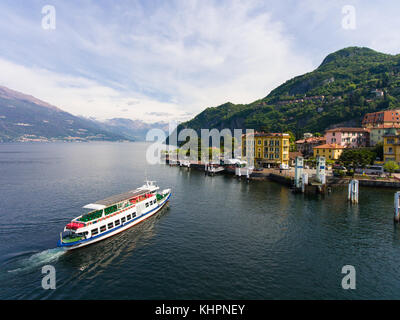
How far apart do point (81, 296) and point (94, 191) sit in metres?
50.4

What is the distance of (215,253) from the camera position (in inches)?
1312

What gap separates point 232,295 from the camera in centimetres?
2442

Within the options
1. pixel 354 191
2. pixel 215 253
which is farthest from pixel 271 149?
pixel 215 253

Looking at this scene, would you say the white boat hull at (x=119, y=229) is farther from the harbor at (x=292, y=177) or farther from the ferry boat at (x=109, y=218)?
the harbor at (x=292, y=177)

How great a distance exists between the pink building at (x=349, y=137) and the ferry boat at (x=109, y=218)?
352ft

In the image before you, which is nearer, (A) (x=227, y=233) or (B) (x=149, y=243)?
(B) (x=149, y=243)

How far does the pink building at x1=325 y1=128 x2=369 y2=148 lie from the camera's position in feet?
392

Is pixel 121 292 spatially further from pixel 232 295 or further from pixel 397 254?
pixel 397 254

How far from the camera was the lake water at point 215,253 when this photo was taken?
25547mm
